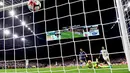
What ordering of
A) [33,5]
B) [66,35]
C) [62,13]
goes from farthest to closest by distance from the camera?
[62,13]
[66,35]
[33,5]

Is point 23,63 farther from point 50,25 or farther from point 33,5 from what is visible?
point 33,5

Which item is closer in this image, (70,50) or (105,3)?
(105,3)

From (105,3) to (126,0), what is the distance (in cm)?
672

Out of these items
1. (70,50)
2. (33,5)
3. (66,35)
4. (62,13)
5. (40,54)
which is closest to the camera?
(33,5)

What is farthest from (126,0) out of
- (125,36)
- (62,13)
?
(62,13)

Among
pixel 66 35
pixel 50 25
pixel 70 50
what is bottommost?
pixel 70 50

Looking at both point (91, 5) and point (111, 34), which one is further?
point (111, 34)

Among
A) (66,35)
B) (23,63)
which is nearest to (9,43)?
(23,63)

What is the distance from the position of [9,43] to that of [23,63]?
233 centimetres

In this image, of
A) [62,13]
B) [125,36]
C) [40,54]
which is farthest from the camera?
[40,54]

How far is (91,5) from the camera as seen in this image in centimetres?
1007

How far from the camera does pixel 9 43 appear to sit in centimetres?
1374

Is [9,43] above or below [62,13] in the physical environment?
below

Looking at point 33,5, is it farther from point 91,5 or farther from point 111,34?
point 111,34
